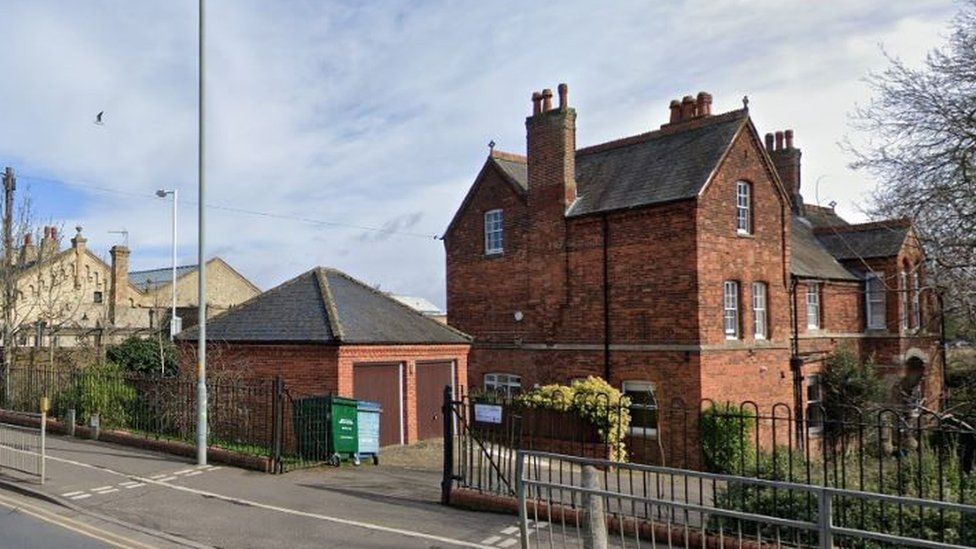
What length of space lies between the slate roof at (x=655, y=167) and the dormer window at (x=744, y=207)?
67.4 inches

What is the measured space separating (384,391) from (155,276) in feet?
172

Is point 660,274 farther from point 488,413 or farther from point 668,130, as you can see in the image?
point 488,413

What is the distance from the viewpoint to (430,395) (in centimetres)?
1997

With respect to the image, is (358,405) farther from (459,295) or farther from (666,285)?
(459,295)

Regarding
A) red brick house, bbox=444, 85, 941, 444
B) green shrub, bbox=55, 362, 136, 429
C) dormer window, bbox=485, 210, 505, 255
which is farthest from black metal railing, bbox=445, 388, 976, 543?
green shrub, bbox=55, 362, 136, 429

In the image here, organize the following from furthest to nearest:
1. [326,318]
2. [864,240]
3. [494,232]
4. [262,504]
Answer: [864,240] < [494,232] < [326,318] < [262,504]

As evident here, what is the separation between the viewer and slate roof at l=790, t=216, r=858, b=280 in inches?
1008

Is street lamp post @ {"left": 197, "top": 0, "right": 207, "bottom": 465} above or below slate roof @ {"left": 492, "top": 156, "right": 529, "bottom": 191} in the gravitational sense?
below

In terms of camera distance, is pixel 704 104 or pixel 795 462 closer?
pixel 795 462

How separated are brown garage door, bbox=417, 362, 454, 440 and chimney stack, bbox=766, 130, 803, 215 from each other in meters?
20.4

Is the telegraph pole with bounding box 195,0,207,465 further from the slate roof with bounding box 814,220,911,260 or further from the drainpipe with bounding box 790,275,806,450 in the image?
the slate roof with bounding box 814,220,911,260

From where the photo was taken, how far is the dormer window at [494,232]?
2595cm

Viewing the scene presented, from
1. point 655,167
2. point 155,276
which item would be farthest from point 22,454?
point 155,276

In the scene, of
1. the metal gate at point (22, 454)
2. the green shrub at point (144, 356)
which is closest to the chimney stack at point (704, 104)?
the green shrub at point (144, 356)
